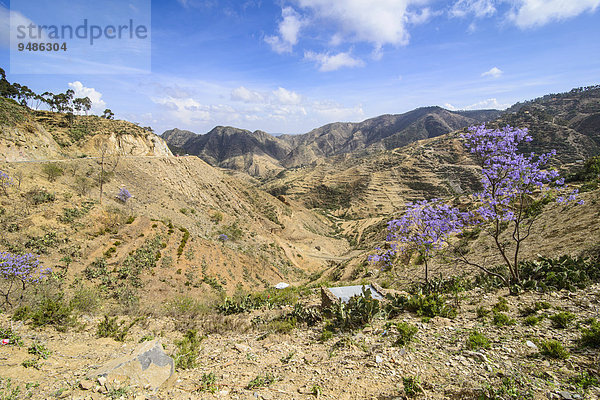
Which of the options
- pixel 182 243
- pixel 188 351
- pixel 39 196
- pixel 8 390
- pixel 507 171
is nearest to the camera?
pixel 8 390

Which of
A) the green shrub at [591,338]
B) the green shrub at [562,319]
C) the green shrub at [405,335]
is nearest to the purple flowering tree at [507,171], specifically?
the green shrub at [562,319]

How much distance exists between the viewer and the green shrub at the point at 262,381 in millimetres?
5059

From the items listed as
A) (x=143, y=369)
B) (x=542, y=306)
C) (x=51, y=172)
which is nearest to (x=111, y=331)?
(x=143, y=369)

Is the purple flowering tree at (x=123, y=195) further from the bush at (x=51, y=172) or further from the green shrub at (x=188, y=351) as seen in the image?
the green shrub at (x=188, y=351)

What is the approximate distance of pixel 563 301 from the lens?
22.6 ft

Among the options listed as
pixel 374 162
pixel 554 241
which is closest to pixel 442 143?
pixel 374 162

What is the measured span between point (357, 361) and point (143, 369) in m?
4.51

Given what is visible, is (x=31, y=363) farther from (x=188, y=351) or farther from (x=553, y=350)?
(x=553, y=350)

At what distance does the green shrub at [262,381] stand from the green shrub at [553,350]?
5357 millimetres

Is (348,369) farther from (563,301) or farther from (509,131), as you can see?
(509,131)

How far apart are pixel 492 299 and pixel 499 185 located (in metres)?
3.71

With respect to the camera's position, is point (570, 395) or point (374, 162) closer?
point (570, 395)

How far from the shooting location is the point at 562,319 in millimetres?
5695

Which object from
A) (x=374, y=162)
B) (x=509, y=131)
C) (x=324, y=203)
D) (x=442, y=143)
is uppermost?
(x=442, y=143)
